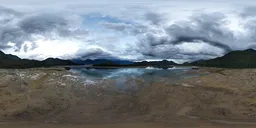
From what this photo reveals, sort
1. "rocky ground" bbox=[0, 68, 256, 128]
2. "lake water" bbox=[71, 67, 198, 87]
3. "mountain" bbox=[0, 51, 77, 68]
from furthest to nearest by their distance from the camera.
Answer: "mountain" bbox=[0, 51, 77, 68]
"lake water" bbox=[71, 67, 198, 87]
"rocky ground" bbox=[0, 68, 256, 128]

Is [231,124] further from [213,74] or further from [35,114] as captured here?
[35,114]

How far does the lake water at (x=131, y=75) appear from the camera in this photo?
87.0 feet

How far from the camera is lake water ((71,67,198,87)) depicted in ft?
87.0

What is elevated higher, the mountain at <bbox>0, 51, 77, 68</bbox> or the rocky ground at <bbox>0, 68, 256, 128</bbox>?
the mountain at <bbox>0, 51, 77, 68</bbox>

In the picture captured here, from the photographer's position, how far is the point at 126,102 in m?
24.1

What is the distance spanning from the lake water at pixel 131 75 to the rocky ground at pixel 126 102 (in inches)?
17.4

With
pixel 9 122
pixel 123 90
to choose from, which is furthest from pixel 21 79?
pixel 123 90

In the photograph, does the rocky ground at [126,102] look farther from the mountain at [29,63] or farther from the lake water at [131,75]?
the mountain at [29,63]

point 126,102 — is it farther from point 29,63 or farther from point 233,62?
point 233,62

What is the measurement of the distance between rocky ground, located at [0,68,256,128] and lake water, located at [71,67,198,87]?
1.45 feet

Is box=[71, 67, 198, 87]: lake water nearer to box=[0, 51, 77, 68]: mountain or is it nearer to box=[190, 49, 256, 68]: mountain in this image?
box=[0, 51, 77, 68]: mountain

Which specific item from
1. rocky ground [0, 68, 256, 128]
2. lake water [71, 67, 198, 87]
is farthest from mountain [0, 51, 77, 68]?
rocky ground [0, 68, 256, 128]

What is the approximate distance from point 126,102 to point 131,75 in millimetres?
3990

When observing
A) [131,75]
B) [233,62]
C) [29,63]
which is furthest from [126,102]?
[233,62]
